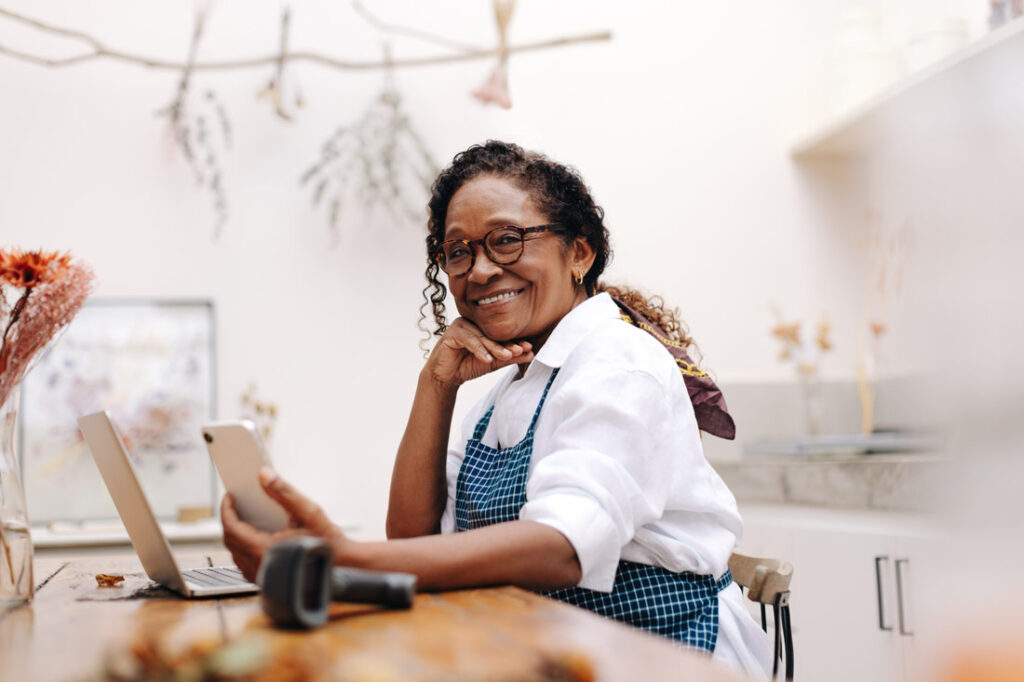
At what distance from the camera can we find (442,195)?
1.66 meters

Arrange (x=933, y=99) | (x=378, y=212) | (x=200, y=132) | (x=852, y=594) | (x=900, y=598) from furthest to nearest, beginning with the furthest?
(x=378, y=212)
(x=200, y=132)
(x=933, y=99)
(x=852, y=594)
(x=900, y=598)

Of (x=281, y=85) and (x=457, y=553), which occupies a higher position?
(x=281, y=85)

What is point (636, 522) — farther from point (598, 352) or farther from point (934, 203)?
point (934, 203)

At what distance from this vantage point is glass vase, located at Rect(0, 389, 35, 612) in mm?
1125

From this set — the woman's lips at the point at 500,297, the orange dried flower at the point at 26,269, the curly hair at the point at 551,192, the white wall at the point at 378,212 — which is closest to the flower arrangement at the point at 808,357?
the white wall at the point at 378,212

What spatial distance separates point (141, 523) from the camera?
3.92 ft

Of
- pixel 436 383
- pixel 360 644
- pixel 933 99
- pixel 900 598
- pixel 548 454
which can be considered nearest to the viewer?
pixel 360 644

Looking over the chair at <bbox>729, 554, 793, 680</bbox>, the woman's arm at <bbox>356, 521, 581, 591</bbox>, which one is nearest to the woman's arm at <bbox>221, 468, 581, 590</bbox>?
the woman's arm at <bbox>356, 521, 581, 591</bbox>

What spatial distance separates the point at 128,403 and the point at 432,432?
1.78 m

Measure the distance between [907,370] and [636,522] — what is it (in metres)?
2.01

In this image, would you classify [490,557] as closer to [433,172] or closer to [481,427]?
[481,427]

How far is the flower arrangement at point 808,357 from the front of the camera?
124 inches

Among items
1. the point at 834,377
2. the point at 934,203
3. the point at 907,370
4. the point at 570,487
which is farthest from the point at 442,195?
the point at 834,377

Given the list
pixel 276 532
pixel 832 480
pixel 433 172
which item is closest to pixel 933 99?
pixel 832 480
